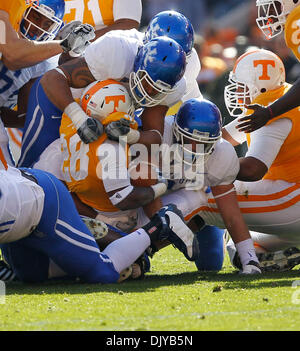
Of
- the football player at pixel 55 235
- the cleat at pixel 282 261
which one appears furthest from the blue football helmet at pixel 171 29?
the cleat at pixel 282 261

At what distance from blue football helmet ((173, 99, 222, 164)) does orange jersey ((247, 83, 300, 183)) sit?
398 millimetres

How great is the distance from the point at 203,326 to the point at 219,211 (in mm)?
1784

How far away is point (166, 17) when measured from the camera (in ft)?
15.5

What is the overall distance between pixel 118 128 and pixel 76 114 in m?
0.28

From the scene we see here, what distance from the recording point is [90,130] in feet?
13.9

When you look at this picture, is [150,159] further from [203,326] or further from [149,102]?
[203,326]

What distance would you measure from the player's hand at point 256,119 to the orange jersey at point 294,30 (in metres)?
0.39

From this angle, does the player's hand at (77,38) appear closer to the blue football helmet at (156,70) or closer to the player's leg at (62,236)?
the blue football helmet at (156,70)

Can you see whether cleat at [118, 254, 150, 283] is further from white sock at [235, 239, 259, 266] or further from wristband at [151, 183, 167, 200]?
white sock at [235, 239, 259, 266]

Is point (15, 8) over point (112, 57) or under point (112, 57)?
over

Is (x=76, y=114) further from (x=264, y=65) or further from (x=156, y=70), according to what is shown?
(x=264, y=65)

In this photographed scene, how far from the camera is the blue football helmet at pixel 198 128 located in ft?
14.3

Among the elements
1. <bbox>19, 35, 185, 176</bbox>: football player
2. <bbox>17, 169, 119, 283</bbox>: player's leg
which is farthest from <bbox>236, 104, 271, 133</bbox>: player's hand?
<bbox>17, 169, 119, 283</bbox>: player's leg

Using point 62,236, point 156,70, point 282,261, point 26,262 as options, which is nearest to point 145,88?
point 156,70
